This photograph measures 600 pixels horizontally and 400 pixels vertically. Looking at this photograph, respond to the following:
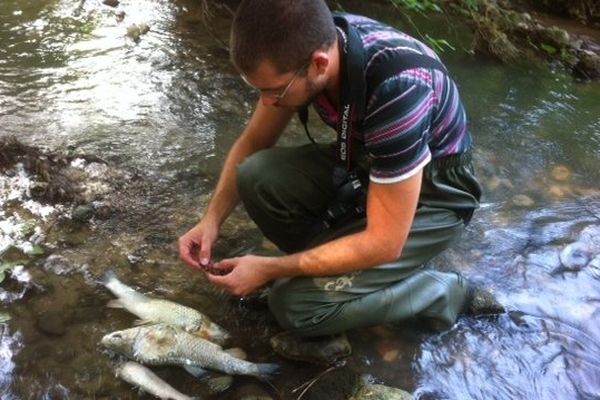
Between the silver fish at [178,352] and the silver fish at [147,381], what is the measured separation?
45 mm

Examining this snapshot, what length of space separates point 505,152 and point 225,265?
3.05 m

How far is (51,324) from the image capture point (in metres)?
2.58

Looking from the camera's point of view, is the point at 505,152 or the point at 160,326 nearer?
the point at 160,326

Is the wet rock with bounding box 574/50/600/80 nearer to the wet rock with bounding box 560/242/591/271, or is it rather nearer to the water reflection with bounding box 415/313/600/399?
the wet rock with bounding box 560/242/591/271

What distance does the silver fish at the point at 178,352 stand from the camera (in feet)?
7.92

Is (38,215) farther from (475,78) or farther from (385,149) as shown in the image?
(475,78)

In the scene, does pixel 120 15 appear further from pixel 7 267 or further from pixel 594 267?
pixel 594 267

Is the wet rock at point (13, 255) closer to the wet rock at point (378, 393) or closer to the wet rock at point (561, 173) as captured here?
the wet rock at point (378, 393)

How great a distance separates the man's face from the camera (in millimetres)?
1959

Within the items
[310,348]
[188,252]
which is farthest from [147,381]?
[310,348]

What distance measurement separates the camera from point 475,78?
5.97 metres

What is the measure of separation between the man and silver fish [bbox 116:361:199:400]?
0.48m

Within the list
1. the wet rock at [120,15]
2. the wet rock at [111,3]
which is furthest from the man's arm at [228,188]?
the wet rock at [111,3]

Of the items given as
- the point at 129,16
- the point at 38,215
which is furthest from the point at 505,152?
the point at 129,16
